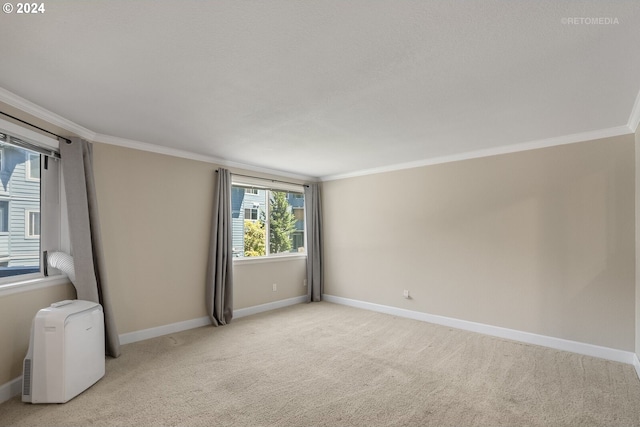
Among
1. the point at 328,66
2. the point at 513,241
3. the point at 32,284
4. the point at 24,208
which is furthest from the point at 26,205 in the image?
the point at 513,241

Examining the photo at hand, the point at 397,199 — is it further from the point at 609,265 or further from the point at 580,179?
the point at 609,265

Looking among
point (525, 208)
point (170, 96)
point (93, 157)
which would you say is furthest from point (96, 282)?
point (525, 208)

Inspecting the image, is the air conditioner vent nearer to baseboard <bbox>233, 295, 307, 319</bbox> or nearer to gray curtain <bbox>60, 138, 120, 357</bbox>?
gray curtain <bbox>60, 138, 120, 357</bbox>

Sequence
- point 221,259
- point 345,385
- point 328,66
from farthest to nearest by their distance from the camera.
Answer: point 221,259
point 345,385
point 328,66

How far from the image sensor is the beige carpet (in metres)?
2.30

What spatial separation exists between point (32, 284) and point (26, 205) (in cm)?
76

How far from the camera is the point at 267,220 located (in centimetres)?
560

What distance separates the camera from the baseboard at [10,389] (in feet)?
8.21

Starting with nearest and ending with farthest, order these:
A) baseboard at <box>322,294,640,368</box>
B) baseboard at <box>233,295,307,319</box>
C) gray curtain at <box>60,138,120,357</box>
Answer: gray curtain at <box>60,138,120,357</box> < baseboard at <box>322,294,640,368</box> < baseboard at <box>233,295,307,319</box>

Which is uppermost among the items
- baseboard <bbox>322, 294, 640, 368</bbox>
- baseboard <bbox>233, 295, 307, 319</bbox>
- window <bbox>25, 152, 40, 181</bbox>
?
window <bbox>25, 152, 40, 181</bbox>

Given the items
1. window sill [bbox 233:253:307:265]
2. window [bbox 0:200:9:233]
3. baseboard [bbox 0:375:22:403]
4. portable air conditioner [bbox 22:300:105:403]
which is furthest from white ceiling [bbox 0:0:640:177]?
baseboard [bbox 0:375:22:403]

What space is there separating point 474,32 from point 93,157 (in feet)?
12.8

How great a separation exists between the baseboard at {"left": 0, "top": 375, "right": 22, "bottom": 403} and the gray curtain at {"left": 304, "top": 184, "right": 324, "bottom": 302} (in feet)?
13.5

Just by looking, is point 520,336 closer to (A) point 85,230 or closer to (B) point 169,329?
(B) point 169,329
